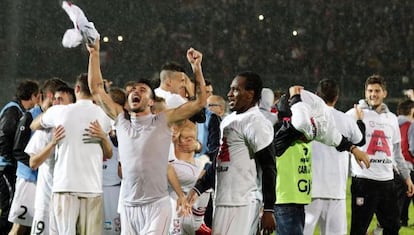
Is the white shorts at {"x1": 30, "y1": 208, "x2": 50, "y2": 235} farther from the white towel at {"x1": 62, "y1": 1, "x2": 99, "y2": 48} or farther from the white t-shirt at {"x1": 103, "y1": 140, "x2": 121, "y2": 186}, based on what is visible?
the white towel at {"x1": 62, "y1": 1, "x2": 99, "y2": 48}

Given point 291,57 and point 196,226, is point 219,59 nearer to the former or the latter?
point 291,57

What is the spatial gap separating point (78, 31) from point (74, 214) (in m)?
1.76

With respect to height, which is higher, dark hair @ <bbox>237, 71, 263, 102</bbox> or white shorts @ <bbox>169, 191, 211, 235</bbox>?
dark hair @ <bbox>237, 71, 263, 102</bbox>

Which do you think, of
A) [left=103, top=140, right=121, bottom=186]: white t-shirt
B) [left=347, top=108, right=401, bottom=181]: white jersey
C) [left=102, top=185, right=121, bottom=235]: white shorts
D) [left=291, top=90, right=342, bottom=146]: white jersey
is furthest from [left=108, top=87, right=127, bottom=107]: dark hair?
[left=347, top=108, right=401, bottom=181]: white jersey

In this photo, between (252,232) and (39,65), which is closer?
(252,232)

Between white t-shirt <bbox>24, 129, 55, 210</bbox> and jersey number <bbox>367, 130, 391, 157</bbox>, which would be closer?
white t-shirt <bbox>24, 129, 55, 210</bbox>

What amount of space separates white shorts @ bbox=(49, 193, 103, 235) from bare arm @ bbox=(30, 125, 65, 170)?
0.34m

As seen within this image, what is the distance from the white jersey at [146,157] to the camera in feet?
23.2

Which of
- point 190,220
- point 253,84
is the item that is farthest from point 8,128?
point 253,84

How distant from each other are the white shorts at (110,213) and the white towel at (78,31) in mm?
2553

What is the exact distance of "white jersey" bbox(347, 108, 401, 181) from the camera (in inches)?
410

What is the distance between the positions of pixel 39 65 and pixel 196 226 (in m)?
17.5

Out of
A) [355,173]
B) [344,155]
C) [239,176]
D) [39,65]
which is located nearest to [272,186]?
[239,176]

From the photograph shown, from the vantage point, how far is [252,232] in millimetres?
7125
